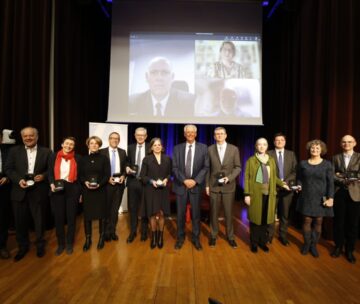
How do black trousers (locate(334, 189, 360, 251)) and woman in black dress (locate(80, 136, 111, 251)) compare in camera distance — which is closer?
black trousers (locate(334, 189, 360, 251))

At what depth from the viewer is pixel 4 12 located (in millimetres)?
3631

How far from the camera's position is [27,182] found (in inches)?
109

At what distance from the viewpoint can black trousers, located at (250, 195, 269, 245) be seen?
3.06 meters

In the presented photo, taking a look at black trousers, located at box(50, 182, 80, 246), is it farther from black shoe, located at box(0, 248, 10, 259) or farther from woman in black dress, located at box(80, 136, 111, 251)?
black shoe, located at box(0, 248, 10, 259)

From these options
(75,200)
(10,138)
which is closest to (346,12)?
(75,200)

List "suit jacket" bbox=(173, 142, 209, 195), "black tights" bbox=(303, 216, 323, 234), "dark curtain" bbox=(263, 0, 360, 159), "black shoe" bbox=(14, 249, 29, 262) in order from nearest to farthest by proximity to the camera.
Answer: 1. "black shoe" bbox=(14, 249, 29, 262)
2. "black tights" bbox=(303, 216, 323, 234)
3. "suit jacket" bbox=(173, 142, 209, 195)
4. "dark curtain" bbox=(263, 0, 360, 159)

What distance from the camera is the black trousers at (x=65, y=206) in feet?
9.71

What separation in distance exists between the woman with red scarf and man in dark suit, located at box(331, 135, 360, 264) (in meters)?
3.25

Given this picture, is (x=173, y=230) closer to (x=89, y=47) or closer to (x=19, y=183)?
(x=19, y=183)

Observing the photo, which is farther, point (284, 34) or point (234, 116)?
point (284, 34)

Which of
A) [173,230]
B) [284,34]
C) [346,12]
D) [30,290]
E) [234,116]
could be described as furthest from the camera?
[284,34]

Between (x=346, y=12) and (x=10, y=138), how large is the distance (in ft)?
16.4

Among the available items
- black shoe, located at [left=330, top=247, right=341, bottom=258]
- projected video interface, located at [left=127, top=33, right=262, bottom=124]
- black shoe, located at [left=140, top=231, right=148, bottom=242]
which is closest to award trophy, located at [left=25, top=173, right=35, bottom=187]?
black shoe, located at [left=140, top=231, right=148, bottom=242]

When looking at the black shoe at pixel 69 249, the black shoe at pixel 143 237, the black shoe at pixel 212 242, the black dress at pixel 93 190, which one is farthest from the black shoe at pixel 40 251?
the black shoe at pixel 212 242
